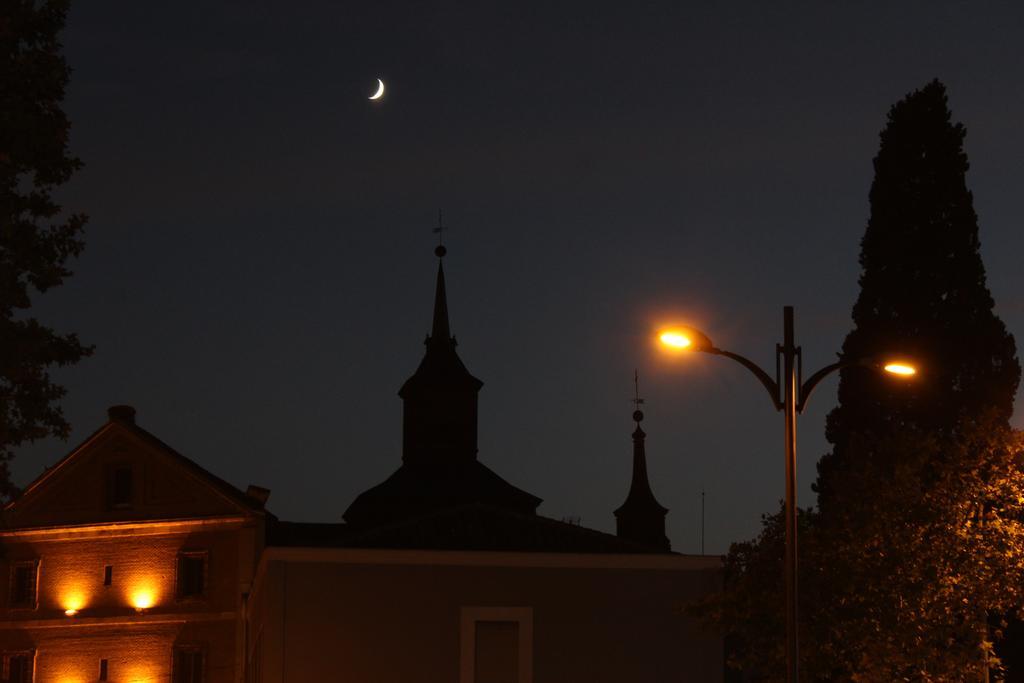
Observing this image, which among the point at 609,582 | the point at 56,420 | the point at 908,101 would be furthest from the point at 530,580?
the point at 908,101

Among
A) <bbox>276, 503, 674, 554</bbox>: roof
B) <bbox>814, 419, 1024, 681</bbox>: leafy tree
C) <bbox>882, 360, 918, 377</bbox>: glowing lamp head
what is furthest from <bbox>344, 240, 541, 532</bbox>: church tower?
<bbox>882, 360, 918, 377</bbox>: glowing lamp head

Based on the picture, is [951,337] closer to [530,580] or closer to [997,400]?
[997,400]

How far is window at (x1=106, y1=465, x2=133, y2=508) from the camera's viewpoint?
5647 centimetres

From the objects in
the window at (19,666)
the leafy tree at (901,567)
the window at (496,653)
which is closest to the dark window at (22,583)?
the window at (19,666)

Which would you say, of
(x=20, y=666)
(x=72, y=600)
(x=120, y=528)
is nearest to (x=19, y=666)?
(x=20, y=666)

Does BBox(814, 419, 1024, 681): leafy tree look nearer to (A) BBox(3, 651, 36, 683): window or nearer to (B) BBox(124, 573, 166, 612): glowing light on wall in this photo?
(B) BBox(124, 573, 166, 612): glowing light on wall

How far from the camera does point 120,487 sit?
5672cm

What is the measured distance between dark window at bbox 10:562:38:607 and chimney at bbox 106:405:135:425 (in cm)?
610

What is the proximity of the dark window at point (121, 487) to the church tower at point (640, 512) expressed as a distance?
58.3 meters

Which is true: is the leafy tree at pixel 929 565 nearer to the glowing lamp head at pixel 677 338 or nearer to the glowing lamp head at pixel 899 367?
the glowing lamp head at pixel 899 367

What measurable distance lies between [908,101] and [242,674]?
2741 centimetres

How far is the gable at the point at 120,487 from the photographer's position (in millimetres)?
55719

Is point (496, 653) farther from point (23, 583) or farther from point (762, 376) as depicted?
point (23, 583)

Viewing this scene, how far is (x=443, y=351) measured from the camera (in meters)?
84.4
